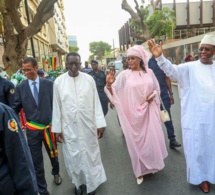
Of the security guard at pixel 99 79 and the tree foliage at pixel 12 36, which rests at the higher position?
the tree foliage at pixel 12 36

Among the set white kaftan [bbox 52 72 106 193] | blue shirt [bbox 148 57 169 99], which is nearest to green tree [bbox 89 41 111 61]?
blue shirt [bbox 148 57 169 99]

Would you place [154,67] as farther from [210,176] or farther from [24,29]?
[24,29]

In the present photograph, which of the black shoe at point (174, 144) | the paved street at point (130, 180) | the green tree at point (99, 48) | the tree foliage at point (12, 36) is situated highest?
the green tree at point (99, 48)

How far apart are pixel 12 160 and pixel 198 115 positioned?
86.7 inches

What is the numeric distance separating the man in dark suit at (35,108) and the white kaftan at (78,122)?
19cm

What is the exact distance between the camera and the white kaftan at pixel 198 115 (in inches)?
107

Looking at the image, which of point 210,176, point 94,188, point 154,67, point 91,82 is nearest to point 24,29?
point 154,67

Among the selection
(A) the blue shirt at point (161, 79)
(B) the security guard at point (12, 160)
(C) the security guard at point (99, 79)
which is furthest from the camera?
(C) the security guard at point (99, 79)

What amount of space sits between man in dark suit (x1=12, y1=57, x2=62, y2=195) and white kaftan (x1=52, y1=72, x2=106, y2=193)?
19 cm

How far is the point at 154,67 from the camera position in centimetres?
433

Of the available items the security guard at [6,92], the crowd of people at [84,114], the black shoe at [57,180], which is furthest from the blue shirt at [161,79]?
the security guard at [6,92]

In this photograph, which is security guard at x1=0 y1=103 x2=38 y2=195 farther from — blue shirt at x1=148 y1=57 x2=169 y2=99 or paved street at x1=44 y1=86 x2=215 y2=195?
blue shirt at x1=148 y1=57 x2=169 y2=99

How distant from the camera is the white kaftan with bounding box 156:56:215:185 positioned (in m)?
2.72

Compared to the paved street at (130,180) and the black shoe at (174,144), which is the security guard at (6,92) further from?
the black shoe at (174,144)
